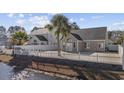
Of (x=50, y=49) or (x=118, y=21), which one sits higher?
(x=118, y=21)

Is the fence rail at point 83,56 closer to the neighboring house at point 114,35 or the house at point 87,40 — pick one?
the house at point 87,40

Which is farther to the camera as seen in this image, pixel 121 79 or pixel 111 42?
pixel 111 42

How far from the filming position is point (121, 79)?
670cm

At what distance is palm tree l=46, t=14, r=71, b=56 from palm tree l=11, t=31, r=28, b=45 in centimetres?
75

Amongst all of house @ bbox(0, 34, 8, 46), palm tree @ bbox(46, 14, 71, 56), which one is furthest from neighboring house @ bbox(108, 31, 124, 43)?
house @ bbox(0, 34, 8, 46)

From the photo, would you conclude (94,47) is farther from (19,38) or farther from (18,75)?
(18,75)

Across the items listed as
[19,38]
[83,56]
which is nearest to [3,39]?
[19,38]

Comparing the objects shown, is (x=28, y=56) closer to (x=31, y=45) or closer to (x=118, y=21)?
(x=31, y=45)

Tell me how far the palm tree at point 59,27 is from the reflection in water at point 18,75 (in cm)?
79

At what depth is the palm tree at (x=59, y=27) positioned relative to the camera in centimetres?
692
